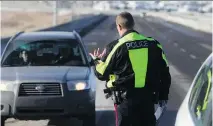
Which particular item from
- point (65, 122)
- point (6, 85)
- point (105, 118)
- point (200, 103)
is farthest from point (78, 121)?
point (200, 103)

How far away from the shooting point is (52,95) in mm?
8133

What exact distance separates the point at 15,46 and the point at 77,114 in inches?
79.2

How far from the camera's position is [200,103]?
379 centimetres

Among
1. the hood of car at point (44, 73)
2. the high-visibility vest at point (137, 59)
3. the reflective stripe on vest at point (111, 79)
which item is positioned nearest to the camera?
the high-visibility vest at point (137, 59)

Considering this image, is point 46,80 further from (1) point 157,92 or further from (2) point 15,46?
(1) point 157,92

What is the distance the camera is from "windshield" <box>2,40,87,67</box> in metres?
9.26

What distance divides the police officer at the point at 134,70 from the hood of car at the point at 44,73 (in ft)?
10.1

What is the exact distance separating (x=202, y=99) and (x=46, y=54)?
5.91 meters

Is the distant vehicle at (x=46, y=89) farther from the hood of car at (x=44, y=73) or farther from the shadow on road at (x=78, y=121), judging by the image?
the shadow on road at (x=78, y=121)

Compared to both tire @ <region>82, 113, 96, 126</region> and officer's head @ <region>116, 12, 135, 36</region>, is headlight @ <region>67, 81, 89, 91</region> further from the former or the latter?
officer's head @ <region>116, 12, 135, 36</region>

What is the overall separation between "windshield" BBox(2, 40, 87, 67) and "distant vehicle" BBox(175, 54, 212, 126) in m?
5.10

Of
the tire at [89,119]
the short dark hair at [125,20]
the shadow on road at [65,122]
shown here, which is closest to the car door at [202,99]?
the short dark hair at [125,20]

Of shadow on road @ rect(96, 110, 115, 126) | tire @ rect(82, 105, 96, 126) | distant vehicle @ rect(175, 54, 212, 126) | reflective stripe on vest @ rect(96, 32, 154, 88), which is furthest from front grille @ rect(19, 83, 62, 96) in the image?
distant vehicle @ rect(175, 54, 212, 126)

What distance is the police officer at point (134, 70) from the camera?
5148mm
